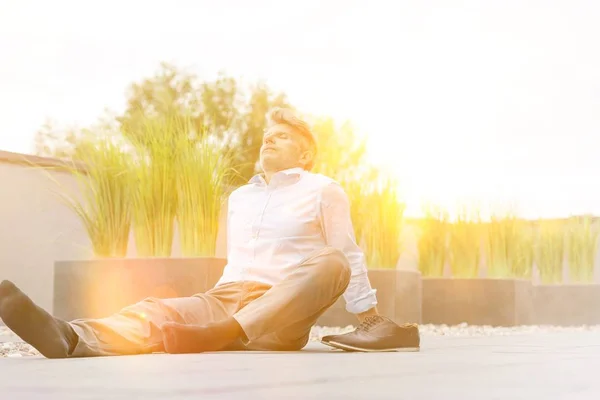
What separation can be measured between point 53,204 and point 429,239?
10.6 ft

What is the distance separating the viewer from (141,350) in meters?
3.10

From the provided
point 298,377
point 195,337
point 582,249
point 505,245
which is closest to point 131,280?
point 195,337

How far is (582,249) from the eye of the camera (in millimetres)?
9086

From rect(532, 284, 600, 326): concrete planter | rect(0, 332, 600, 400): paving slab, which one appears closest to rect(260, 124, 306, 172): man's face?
rect(0, 332, 600, 400): paving slab

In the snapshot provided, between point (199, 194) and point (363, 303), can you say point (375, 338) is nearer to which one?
point (363, 303)

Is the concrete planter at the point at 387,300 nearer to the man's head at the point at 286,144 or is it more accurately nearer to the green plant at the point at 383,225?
the green plant at the point at 383,225

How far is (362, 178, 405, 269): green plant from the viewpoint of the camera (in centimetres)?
667

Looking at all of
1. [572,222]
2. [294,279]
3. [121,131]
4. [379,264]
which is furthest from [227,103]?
[294,279]

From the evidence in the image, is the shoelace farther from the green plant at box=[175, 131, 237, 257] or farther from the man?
the green plant at box=[175, 131, 237, 257]

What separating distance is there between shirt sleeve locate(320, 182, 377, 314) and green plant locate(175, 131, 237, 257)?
1.49 m

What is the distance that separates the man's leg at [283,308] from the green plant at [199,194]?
5.64 ft

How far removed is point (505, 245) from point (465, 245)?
1.61 feet

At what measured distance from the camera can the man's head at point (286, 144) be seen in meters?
3.61

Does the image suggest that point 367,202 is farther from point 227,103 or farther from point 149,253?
point 227,103
